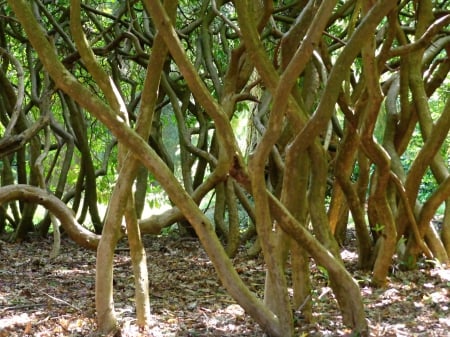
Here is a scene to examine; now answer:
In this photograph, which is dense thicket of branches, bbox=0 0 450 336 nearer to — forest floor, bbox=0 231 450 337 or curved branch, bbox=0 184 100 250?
curved branch, bbox=0 184 100 250

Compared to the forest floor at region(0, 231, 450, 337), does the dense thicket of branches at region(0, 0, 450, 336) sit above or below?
above

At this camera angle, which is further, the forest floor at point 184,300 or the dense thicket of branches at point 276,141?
the forest floor at point 184,300

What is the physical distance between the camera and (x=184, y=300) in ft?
13.7

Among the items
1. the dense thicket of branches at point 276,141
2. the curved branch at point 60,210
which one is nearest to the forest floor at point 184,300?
the dense thicket of branches at point 276,141

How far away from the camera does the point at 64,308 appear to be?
12.4 ft

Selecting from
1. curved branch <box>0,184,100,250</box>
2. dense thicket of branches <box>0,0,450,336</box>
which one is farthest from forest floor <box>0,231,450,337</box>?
curved branch <box>0,184,100,250</box>

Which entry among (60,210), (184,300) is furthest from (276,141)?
(60,210)

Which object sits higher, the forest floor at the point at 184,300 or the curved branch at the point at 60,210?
the curved branch at the point at 60,210

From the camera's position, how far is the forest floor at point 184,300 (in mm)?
3402

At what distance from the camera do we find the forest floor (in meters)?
3.40

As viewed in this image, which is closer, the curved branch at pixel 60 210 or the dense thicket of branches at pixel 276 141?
the dense thicket of branches at pixel 276 141

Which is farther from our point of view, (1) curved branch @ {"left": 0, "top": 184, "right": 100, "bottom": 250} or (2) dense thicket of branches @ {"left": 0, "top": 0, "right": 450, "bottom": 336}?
(1) curved branch @ {"left": 0, "top": 184, "right": 100, "bottom": 250}

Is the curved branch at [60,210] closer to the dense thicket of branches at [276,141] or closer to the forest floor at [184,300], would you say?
the dense thicket of branches at [276,141]

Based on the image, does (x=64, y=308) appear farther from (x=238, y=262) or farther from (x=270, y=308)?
(x=238, y=262)
